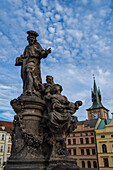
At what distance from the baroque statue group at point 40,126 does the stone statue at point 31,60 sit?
41mm

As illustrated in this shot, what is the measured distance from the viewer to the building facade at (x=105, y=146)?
36.0m

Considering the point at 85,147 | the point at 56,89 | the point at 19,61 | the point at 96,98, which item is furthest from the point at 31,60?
the point at 96,98

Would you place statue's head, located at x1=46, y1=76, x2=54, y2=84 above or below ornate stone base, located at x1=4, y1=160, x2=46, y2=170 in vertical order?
above

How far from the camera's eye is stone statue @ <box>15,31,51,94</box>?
24.2 ft

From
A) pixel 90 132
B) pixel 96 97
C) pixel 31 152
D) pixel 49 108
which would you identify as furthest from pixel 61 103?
pixel 96 97

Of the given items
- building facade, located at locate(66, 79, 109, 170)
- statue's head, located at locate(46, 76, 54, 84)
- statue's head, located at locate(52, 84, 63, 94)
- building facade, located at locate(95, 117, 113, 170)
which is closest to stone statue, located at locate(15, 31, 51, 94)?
statue's head, located at locate(46, 76, 54, 84)

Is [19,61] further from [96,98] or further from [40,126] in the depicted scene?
[96,98]

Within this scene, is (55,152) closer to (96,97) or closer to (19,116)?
(19,116)

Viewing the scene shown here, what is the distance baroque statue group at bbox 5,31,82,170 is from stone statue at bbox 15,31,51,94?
1.6 inches

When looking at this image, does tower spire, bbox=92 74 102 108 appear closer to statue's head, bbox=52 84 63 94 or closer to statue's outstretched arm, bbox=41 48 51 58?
statue's outstretched arm, bbox=41 48 51 58

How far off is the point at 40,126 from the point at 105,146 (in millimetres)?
34685

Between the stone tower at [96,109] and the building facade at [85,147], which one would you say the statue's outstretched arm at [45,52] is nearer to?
the building facade at [85,147]

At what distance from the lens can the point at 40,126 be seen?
653 centimetres

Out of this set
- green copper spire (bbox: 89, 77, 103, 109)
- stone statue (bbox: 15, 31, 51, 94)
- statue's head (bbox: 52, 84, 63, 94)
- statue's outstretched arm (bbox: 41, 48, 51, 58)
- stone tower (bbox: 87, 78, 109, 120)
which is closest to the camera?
statue's head (bbox: 52, 84, 63, 94)
